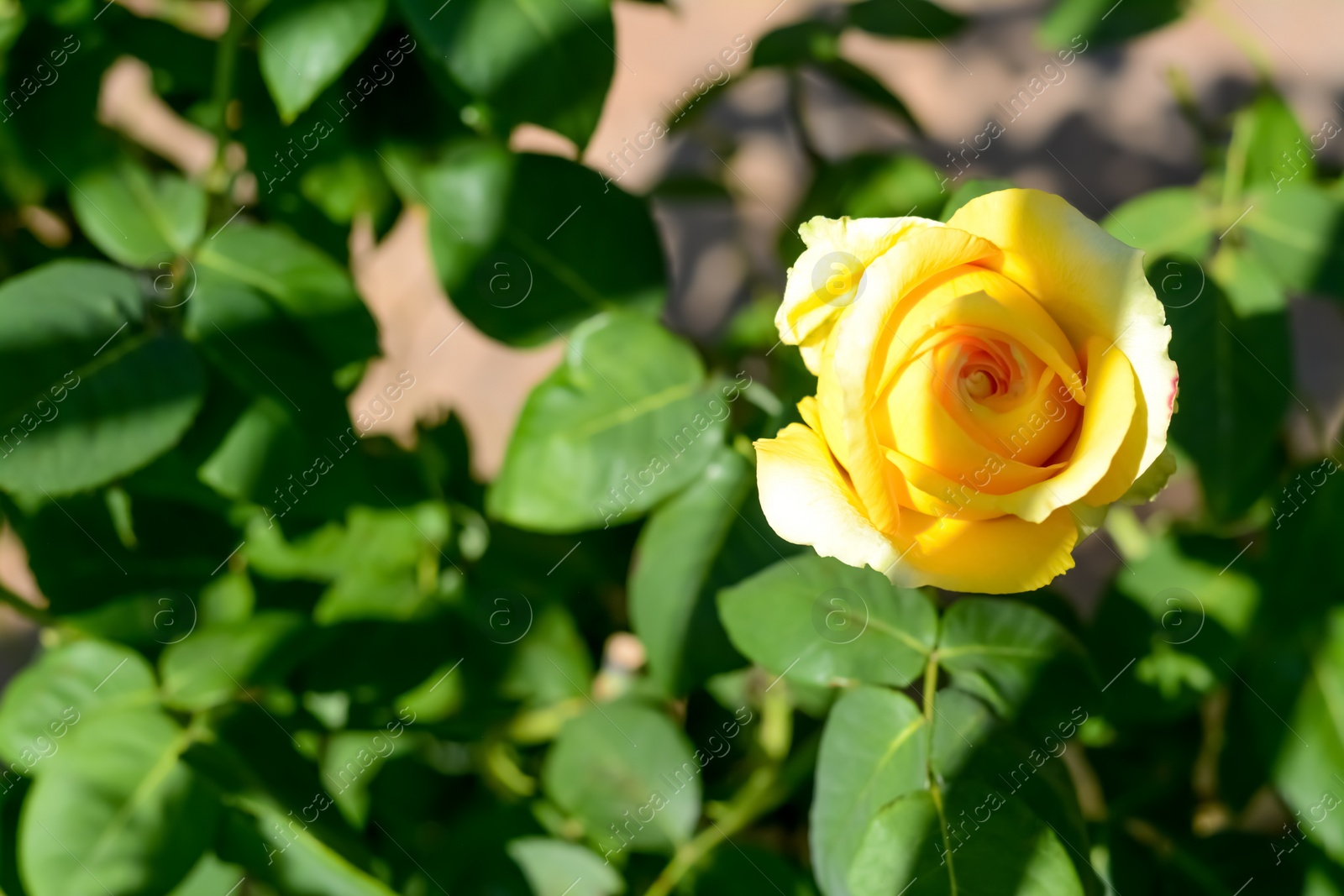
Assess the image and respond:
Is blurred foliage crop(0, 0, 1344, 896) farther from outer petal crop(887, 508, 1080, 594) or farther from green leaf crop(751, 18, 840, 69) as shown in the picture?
outer petal crop(887, 508, 1080, 594)

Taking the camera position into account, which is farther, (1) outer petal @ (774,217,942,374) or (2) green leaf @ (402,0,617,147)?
(2) green leaf @ (402,0,617,147)

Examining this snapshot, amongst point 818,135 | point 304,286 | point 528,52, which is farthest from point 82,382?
point 818,135

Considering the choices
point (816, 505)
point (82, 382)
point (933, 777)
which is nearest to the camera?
point (816, 505)

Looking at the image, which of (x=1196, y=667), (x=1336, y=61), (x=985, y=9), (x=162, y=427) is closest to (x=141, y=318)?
(x=162, y=427)

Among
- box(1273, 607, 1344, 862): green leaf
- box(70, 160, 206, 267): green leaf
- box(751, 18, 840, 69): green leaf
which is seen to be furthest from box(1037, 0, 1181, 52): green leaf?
box(70, 160, 206, 267): green leaf

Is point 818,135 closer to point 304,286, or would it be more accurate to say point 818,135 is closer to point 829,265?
point 304,286
